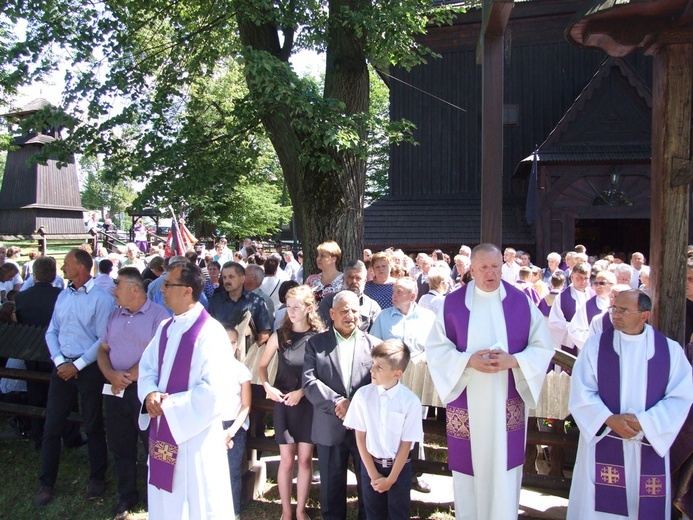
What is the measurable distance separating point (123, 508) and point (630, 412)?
3736mm

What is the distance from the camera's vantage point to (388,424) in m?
3.73

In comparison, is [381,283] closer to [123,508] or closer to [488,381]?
[488,381]

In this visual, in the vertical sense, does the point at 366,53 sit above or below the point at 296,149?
above

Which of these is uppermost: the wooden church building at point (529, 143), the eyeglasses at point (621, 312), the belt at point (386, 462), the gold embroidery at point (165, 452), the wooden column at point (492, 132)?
the wooden church building at point (529, 143)

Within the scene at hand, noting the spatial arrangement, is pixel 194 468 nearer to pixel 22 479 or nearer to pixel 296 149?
pixel 22 479

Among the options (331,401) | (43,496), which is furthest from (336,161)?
(43,496)

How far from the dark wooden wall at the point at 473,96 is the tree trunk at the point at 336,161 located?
9717 mm

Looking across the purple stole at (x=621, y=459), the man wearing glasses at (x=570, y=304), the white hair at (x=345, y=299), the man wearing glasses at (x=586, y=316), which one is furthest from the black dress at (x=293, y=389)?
the man wearing glasses at (x=570, y=304)

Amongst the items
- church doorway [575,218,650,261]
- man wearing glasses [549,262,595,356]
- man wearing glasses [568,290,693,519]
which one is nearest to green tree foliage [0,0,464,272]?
man wearing glasses [549,262,595,356]

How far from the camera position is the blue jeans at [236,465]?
4672 mm

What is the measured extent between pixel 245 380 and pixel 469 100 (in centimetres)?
1457

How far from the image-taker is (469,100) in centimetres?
1709

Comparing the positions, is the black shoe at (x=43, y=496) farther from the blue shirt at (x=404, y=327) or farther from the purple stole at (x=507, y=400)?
the purple stole at (x=507, y=400)

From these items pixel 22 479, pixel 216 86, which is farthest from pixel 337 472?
pixel 216 86
